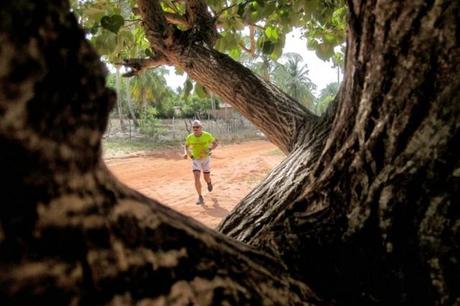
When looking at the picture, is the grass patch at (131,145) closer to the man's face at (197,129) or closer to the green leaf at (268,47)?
the man's face at (197,129)

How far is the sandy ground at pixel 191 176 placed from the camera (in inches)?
387

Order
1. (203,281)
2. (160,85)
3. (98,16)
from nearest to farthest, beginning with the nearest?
(203,281), (98,16), (160,85)

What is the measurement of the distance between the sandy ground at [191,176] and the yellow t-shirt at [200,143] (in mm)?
1272

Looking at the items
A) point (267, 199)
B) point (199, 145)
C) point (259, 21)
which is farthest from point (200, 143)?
point (267, 199)

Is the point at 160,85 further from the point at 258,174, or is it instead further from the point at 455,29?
the point at 455,29

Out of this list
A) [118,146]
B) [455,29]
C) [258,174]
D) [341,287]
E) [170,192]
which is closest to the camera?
[455,29]

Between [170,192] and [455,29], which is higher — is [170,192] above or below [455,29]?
below

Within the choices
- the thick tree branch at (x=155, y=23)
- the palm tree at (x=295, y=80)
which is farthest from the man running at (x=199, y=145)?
the palm tree at (x=295, y=80)

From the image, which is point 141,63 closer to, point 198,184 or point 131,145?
point 198,184

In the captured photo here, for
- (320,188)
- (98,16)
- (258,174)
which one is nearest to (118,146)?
(258,174)

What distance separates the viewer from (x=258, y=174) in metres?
14.4

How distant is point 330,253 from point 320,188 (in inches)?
6.6

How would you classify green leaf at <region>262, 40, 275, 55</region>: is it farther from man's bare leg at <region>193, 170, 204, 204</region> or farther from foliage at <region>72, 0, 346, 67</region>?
man's bare leg at <region>193, 170, 204, 204</region>

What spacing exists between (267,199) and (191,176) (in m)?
13.0
